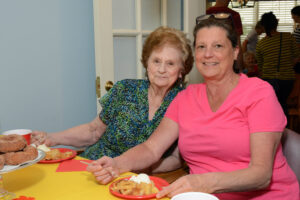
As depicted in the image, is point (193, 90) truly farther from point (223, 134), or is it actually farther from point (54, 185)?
point (54, 185)

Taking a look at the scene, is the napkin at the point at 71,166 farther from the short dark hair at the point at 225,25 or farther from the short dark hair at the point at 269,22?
the short dark hair at the point at 269,22

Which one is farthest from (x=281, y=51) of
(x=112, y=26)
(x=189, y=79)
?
(x=112, y=26)

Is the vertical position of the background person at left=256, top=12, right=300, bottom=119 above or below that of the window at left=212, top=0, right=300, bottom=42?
below

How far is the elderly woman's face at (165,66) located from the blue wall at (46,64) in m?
0.96

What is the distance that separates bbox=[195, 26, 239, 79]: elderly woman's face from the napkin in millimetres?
679

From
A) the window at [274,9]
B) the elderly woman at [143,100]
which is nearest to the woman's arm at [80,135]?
the elderly woman at [143,100]

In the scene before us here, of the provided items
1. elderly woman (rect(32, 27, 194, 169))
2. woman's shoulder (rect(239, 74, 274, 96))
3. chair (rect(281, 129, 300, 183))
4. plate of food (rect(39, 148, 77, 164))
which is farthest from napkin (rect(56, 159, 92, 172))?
chair (rect(281, 129, 300, 183))

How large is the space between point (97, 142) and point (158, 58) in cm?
58

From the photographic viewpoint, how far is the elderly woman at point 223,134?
1.31 metres

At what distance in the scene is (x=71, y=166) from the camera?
141 centimetres

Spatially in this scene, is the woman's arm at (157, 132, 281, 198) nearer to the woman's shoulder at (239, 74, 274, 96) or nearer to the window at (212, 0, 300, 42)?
the woman's shoulder at (239, 74, 274, 96)

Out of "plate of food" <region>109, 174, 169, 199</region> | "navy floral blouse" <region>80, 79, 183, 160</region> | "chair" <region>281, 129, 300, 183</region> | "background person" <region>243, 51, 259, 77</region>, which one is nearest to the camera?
"plate of food" <region>109, 174, 169, 199</region>

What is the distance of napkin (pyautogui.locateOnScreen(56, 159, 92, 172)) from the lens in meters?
1.38

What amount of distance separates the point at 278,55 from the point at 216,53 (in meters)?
2.53
